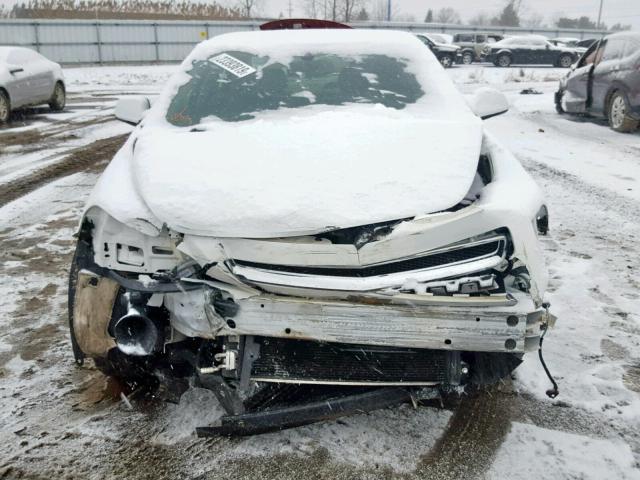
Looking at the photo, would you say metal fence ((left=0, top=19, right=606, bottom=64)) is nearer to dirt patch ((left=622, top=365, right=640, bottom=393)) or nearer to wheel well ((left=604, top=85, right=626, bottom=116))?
wheel well ((left=604, top=85, right=626, bottom=116))

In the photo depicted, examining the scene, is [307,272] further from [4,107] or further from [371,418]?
[4,107]

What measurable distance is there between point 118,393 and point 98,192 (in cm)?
100

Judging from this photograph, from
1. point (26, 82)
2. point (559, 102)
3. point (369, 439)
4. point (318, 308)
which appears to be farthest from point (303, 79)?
point (26, 82)

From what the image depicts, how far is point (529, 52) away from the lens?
28391mm

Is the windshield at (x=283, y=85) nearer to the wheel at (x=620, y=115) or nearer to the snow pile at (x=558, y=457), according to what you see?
the snow pile at (x=558, y=457)

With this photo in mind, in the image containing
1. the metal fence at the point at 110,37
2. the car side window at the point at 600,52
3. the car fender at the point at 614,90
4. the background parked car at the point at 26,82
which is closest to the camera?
the car fender at the point at 614,90

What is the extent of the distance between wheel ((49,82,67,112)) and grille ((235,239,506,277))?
1270 centimetres

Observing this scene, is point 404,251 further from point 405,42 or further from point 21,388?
point 405,42

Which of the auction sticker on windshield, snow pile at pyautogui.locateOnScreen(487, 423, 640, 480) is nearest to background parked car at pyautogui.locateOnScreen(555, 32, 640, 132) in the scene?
the auction sticker on windshield

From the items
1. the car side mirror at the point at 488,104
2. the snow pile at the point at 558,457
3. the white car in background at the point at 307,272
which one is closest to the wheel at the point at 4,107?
the white car in background at the point at 307,272

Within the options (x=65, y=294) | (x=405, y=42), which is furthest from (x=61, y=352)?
(x=405, y=42)

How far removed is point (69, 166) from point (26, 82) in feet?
16.9

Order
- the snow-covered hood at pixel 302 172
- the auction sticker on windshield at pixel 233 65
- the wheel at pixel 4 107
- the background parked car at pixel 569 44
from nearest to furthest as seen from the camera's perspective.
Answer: the snow-covered hood at pixel 302 172 → the auction sticker on windshield at pixel 233 65 → the wheel at pixel 4 107 → the background parked car at pixel 569 44

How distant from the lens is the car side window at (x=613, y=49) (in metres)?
10.1
